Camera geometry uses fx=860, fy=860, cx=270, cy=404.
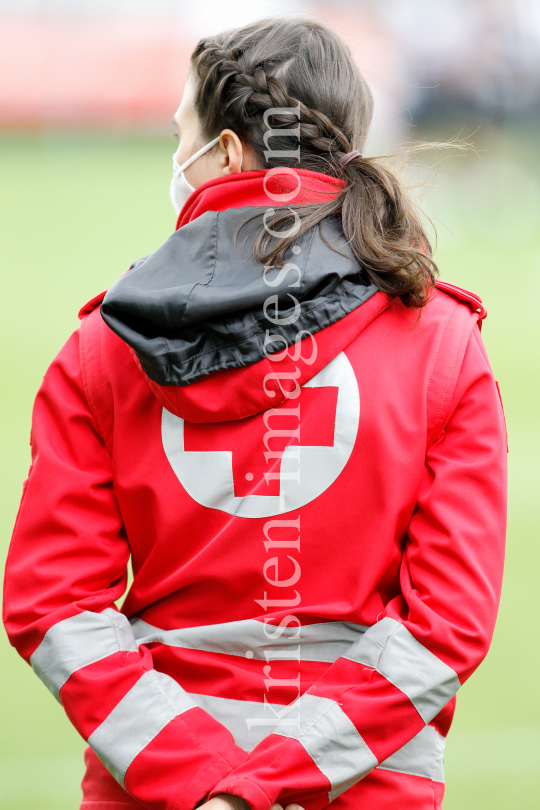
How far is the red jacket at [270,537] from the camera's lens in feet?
2.83

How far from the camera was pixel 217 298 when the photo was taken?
0.83 m

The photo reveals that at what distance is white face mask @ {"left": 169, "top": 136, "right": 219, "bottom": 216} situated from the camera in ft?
3.31

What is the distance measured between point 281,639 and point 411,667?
14 centimetres

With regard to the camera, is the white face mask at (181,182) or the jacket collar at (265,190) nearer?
the jacket collar at (265,190)

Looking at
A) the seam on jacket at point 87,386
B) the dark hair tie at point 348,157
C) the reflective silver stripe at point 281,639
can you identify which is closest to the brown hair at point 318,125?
the dark hair tie at point 348,157

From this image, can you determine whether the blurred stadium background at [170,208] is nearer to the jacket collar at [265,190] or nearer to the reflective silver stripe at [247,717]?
the jacket collar at [265,190]

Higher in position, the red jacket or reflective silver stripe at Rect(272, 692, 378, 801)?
the red jacket

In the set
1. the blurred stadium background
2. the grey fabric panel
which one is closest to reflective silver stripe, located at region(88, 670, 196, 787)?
the grey fabric panel

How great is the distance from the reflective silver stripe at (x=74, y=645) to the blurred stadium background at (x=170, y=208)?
569mm

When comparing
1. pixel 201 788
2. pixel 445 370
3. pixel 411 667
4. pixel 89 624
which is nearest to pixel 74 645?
pixel 89 624

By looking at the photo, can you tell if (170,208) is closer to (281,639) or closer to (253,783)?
(281,639)

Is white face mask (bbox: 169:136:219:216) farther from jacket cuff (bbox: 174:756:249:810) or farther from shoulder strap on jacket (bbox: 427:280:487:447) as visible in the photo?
jacket cuff (bbox: 174:756:249:810)

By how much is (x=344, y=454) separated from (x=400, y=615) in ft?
0.60

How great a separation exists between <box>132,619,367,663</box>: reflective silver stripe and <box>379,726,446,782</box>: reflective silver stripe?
12 cm
